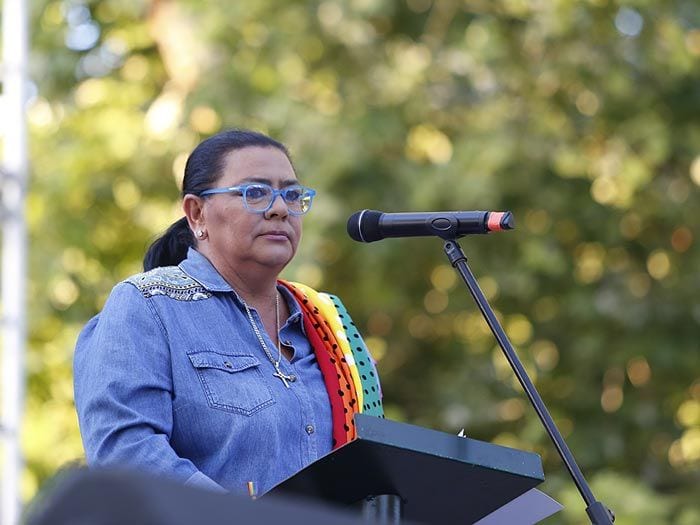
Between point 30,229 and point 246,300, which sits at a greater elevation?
point 30,229

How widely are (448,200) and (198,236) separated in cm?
442

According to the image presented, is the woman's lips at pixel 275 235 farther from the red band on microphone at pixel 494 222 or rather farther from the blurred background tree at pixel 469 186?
the blurred background tree at pixel 469 186

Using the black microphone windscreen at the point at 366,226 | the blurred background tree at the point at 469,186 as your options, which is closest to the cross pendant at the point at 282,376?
the black microphone windscreen at the point at 366,226

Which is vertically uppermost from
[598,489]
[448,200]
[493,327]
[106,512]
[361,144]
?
[361,144]

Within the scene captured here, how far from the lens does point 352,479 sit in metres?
2.33

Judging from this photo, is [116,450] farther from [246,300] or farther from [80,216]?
[80,216]

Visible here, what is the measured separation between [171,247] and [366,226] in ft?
1.94

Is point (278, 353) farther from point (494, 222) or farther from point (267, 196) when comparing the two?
point (494, 222)

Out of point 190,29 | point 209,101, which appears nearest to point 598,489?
point 209,101

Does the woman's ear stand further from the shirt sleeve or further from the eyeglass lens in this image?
the shirt sleeve

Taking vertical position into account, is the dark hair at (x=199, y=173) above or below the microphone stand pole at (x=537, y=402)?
above

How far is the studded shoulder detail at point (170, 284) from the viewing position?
9.30ft

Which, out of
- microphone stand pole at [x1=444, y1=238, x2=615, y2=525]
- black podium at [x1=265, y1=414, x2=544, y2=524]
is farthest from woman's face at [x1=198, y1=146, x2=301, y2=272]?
black podium at [x1=265, y1=414, x2=544, y2=524]

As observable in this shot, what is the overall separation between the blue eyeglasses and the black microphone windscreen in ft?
0.65
